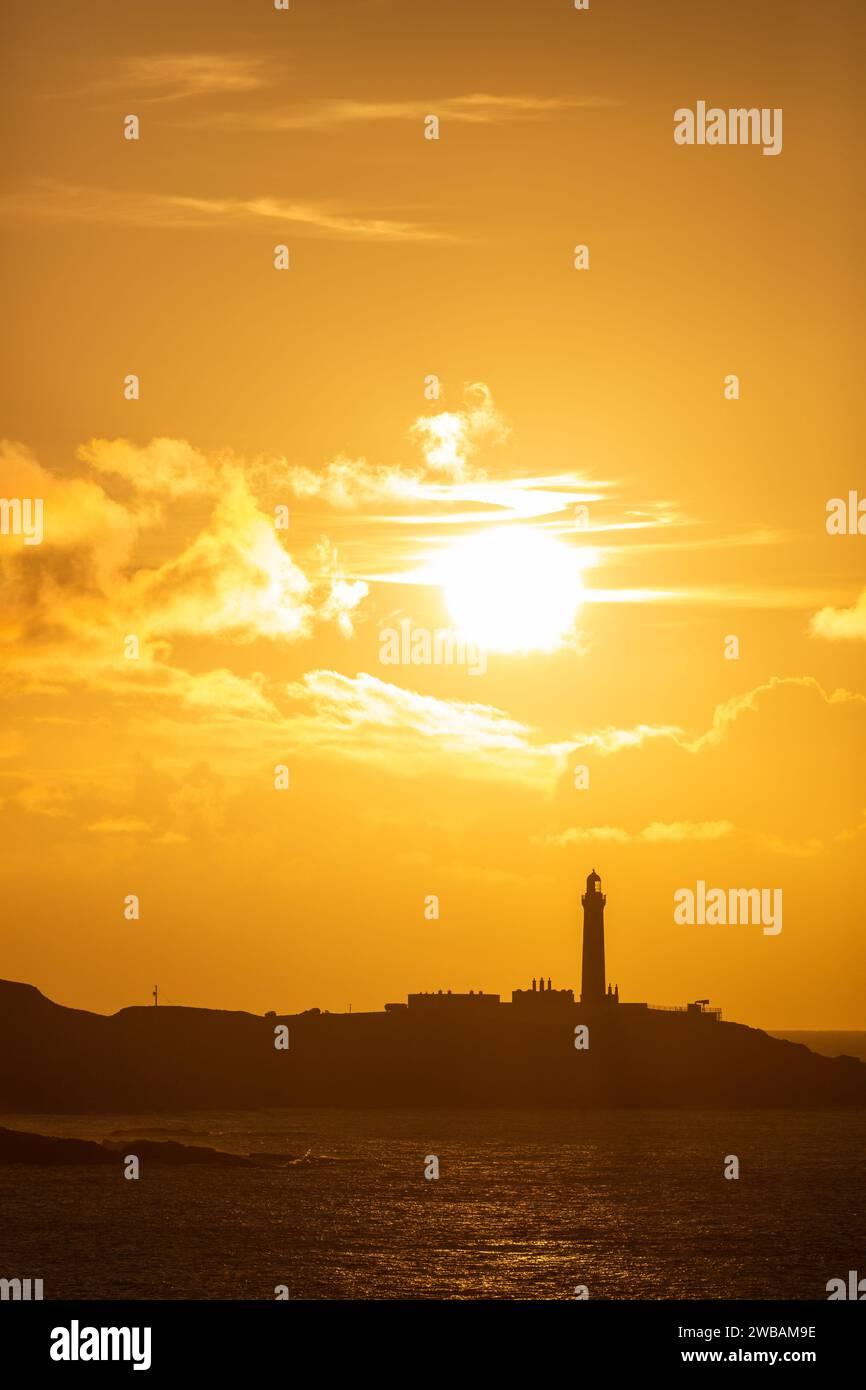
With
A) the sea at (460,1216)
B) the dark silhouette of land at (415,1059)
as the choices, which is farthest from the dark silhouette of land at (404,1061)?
the sea at (460,1216)

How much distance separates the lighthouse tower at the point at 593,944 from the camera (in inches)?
4437

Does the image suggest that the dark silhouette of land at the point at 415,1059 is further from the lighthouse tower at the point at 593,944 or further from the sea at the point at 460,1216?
the sea at the point at 460,1216

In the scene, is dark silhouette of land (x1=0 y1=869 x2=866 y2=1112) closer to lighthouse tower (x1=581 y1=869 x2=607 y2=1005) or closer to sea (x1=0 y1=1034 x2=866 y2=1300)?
lighthouse tower (x1=581 y1=869 x2=607 y2=1005)

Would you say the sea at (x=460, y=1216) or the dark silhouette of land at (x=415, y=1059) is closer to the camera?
the sea at (x=460, y=1216)

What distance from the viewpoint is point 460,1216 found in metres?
70.8

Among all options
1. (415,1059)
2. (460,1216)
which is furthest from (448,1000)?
(460,1216)

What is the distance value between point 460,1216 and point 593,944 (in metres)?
44.9

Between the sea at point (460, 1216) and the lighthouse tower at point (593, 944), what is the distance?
9.51m

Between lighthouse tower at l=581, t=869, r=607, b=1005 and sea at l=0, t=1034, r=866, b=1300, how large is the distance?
9.51m

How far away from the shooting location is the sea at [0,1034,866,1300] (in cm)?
5384

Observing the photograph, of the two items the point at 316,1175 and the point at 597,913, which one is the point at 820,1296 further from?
the point at 597,913

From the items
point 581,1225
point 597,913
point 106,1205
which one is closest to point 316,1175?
point 106,1205
